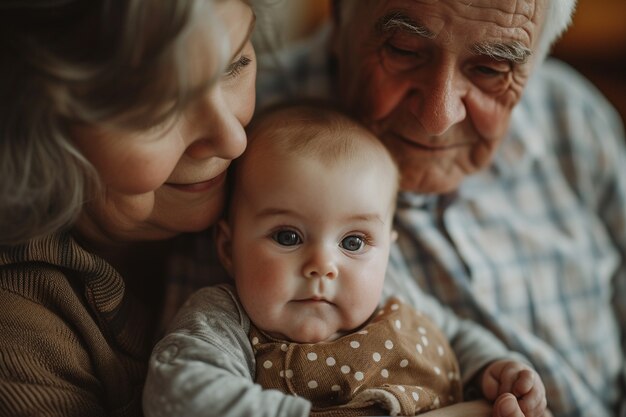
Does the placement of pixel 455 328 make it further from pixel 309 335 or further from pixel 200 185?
pixel 200 185

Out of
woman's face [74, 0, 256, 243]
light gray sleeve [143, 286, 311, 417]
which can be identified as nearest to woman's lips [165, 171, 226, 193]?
woman's face [74, 0, 256, 243]

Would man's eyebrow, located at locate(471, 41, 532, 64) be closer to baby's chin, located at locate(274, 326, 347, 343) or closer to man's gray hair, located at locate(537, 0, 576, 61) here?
man's gray hair, located at locate(537, 0, 576, 61)

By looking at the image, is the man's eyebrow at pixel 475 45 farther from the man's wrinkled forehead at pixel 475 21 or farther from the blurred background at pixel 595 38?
the blurred background at pixel 595 38

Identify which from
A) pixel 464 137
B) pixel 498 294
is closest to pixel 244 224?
pixel 464 137

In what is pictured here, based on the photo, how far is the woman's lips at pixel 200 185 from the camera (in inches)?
48.2

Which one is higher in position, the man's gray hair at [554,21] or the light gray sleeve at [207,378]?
the man's gray hair at [554,21]

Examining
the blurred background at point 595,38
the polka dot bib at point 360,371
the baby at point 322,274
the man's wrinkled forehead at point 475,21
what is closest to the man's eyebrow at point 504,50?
the man's wrinkled forehead at point 475,21

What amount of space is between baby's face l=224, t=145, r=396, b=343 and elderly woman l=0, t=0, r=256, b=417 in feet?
0.36

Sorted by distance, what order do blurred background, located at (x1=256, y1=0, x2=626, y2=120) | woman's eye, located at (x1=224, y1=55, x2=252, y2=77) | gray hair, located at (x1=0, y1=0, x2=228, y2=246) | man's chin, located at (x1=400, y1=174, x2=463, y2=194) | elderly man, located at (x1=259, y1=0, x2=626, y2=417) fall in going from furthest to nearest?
blurred background, located at (x1=256, y1=0, x2=626, y2=120)
man's chin, located at (x1=400, y1=174, x2=463, y2=194)
elderly man, located at (x1=259, y1=0, x2=626, y2=417)
woman's eye, located at (x1=224, y1=55, x2=252, y2=77)
gray hair, located at (x1=0, y1=0, x2=228, y2=246)

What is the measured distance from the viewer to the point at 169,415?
1.04 metres

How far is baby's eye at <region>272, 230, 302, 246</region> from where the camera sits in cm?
120

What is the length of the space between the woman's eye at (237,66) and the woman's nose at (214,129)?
60 mm

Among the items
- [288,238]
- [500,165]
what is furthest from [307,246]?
[500,165]

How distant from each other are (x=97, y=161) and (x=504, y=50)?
83 centimetres
